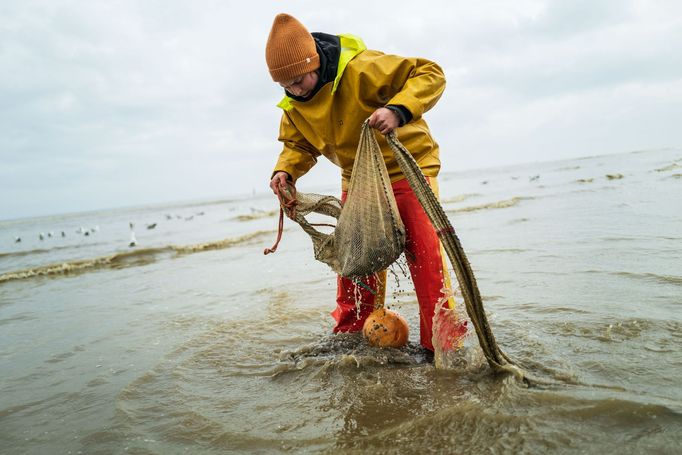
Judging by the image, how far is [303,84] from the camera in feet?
9.65

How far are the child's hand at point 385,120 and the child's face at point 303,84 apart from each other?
0.58 metres

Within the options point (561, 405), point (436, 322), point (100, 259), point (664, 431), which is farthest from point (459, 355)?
point (100, 259)

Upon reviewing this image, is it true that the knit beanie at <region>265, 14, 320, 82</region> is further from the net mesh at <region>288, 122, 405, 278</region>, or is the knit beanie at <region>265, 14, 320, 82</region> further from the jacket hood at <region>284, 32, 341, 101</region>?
the net mesh at <region>288, 122, 405, 278</region>

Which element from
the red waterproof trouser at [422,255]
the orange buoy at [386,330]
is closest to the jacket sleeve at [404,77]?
the red waterproof trouser at [422,255]

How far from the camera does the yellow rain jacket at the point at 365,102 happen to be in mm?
2787

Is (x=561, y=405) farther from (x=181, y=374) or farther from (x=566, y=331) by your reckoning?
(x=181, y=374)

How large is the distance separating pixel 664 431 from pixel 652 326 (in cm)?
146

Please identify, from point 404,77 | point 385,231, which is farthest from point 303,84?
point 385,231

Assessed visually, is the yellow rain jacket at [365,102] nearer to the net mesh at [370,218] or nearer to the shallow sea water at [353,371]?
the net mesh at [370,218]

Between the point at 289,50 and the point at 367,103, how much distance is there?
24.1 inches

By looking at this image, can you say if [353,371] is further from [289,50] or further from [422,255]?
[289,50]

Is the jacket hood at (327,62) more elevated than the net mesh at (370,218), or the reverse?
the jacket hood at (327,62)

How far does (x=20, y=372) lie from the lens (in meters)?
3.90

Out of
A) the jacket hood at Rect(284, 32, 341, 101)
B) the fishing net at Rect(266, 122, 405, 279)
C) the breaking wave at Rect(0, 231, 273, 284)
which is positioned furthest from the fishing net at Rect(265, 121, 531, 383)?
the breaking wave at Rect(0, 231, 273, 284)
